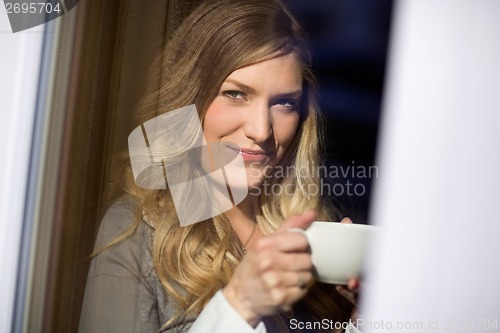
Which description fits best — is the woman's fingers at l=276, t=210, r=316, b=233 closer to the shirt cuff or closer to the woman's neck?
the woman's neck

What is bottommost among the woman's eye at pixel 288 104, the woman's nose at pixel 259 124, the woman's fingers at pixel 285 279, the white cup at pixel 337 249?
the woman's fingers at pixel 285 279

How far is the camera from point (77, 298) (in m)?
0.88

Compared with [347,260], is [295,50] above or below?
above

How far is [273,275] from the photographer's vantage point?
807 millimetres

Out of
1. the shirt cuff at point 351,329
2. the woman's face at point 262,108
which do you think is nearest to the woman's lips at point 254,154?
the woman's face at point 262,108

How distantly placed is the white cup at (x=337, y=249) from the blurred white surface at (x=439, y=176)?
31 mm

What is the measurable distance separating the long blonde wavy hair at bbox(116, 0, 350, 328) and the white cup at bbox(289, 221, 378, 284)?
0.09ft

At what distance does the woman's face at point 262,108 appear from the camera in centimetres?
84

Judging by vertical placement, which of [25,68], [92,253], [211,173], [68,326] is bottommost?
[68,326]

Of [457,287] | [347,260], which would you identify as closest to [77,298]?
[347,260]

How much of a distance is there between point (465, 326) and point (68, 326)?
0.57 m

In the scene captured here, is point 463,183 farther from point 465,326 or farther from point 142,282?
point 142,282

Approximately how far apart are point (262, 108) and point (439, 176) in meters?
0.27

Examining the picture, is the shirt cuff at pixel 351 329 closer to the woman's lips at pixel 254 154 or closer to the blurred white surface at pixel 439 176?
the blurred white surface at pixel 439 176
